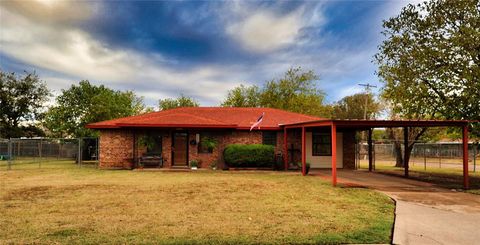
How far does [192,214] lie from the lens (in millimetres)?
7051

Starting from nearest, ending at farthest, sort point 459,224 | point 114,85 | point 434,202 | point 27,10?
point 459,224
point 434,202
point 27,10
point 114,85

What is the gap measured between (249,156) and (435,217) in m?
11.4

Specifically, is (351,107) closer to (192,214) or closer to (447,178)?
(447,178)

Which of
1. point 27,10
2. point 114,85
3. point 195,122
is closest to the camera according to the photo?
point 27,10

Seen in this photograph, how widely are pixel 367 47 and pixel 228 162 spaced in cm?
1193

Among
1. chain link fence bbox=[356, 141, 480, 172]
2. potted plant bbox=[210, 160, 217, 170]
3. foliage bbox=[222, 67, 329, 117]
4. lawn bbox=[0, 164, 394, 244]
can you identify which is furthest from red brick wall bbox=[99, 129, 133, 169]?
foliage bbox=[222, 67, 329, 117]

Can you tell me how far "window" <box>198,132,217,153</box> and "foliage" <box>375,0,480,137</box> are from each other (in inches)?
365

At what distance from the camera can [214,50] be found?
73.7 ft

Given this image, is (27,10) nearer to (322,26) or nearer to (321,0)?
(321,0)

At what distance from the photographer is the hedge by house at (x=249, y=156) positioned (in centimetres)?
1780

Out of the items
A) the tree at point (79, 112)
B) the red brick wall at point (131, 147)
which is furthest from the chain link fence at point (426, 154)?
the tree at point (79, 112)

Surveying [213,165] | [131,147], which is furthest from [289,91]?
[131,147]

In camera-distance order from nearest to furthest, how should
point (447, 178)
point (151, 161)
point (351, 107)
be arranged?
1. point (447, 178)
2. point (151, 161)
3. point (351, 107)

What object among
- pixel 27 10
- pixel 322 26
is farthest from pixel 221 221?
pixel 322 26
